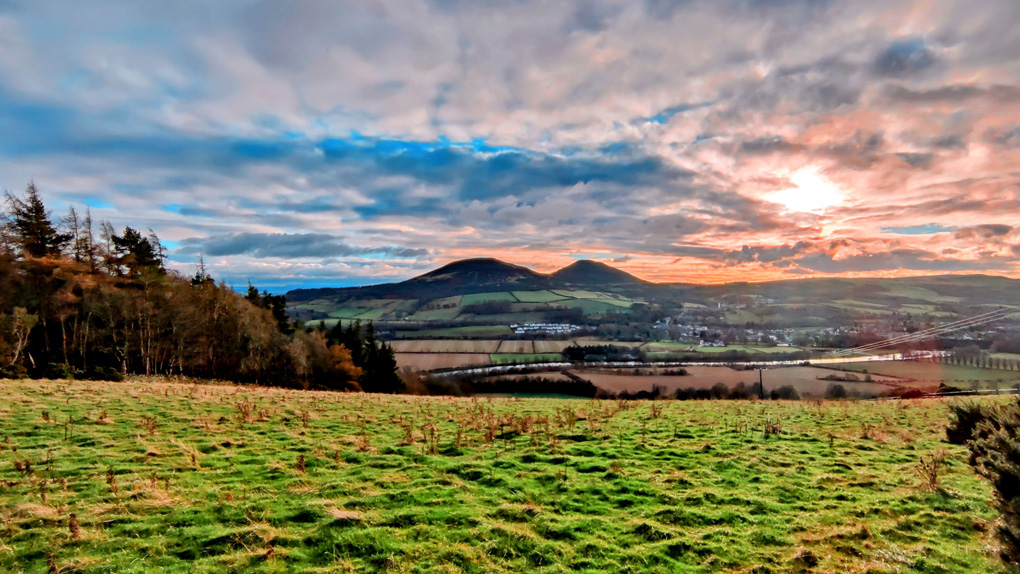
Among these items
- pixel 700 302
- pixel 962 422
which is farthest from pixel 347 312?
pixel 962 422

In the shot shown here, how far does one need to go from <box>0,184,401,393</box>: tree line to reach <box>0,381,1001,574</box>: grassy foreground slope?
25.1 m

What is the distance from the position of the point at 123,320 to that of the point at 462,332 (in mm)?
70536

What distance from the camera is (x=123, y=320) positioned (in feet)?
122

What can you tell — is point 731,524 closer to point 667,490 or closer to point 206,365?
point 667,490

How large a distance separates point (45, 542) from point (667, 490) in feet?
34.7

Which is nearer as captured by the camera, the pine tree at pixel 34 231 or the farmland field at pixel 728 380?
the pine tree at pixel 34 231

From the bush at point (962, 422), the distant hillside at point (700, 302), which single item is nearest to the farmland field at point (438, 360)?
the distant hillside at point (700, 302)

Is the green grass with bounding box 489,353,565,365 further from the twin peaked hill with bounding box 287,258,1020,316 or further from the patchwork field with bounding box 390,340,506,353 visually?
the twin peaked hill with bounding box 287,258,1020,316

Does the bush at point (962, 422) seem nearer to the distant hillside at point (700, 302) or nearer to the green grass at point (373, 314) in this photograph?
the distant hillside at point (700, 302)

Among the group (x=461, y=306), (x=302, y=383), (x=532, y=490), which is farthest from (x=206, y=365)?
(x=461, y=306)

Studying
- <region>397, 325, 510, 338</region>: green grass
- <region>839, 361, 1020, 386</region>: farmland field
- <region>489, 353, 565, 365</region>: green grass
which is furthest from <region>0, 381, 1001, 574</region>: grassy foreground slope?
<region>397, 325, 510, 338</region>: green grass

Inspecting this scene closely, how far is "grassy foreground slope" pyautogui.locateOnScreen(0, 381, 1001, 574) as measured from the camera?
6.41 meters

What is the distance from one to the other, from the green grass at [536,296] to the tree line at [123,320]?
106060 mm

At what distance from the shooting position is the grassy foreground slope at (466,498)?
6414 mm
